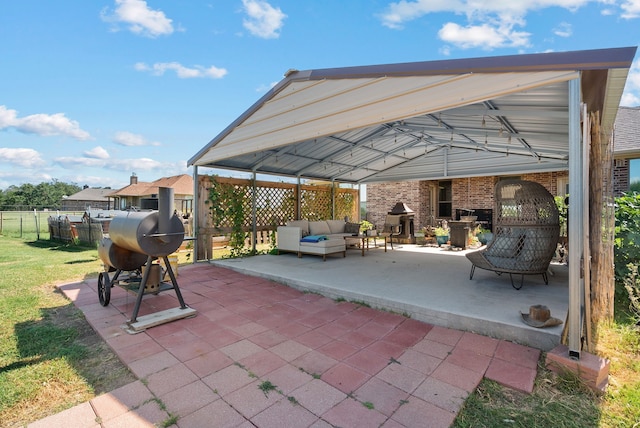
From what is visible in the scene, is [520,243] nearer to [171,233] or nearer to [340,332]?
[340,332]

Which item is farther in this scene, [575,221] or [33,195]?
[33,195]

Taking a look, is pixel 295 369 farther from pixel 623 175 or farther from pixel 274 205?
pixel 623 175

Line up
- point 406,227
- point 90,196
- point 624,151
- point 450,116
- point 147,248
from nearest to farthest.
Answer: point 147,248
point 450,116
point 624,151
point 406,227
point 90,196

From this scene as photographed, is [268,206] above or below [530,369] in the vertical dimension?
above

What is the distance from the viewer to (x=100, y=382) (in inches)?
93.6

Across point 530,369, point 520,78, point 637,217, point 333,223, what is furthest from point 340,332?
point 333,223

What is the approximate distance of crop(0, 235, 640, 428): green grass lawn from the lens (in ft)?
6.32

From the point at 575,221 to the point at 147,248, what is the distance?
13.7 ft

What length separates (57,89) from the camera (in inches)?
534

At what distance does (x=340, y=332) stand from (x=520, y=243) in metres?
3.15

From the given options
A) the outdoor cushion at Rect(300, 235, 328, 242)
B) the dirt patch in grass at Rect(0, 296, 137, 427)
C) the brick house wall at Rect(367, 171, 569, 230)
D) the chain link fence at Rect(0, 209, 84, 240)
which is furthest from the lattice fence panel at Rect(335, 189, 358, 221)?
the chain link fence at Rect(0, 209, 84, 240)

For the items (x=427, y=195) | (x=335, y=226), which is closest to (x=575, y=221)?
(x=335, y=226)

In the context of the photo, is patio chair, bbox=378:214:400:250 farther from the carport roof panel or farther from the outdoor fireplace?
the carport roof panel

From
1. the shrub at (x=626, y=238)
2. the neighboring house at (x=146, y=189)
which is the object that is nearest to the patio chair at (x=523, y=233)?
the shrub at (x=626, y=238)
